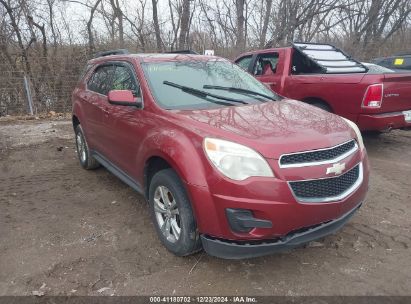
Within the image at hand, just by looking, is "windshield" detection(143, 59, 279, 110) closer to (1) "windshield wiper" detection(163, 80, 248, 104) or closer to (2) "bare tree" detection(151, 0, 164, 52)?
(1) "windshield wiper" detection(163, 80, 248, 104)

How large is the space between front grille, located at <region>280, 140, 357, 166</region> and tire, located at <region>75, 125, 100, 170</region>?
12.2 ft

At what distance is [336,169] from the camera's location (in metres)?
2.94

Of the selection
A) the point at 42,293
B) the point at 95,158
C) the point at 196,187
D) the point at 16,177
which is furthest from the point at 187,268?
the point at 16,177

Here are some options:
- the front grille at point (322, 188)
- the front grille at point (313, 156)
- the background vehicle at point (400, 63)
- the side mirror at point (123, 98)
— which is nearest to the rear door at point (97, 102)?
the side mirror at point (123, 98)

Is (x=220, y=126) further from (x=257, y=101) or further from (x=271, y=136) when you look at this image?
(x=257, y=101)

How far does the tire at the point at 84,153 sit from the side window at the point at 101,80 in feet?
2.65

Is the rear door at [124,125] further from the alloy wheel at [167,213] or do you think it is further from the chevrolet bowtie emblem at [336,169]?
the chevrolet bowtie emblem at [336,169]

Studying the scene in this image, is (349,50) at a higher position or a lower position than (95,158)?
higher

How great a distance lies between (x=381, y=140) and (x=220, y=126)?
5.47m

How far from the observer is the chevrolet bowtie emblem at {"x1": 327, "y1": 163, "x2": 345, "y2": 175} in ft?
9.49

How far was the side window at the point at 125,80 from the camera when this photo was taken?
4.05 metres

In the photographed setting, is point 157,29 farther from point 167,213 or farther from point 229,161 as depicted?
point 229,161

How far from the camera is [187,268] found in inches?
128

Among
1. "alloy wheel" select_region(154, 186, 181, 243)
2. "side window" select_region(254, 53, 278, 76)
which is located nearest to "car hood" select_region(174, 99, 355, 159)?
"alloy wheel" select_region(154, 186, 181, 243)
